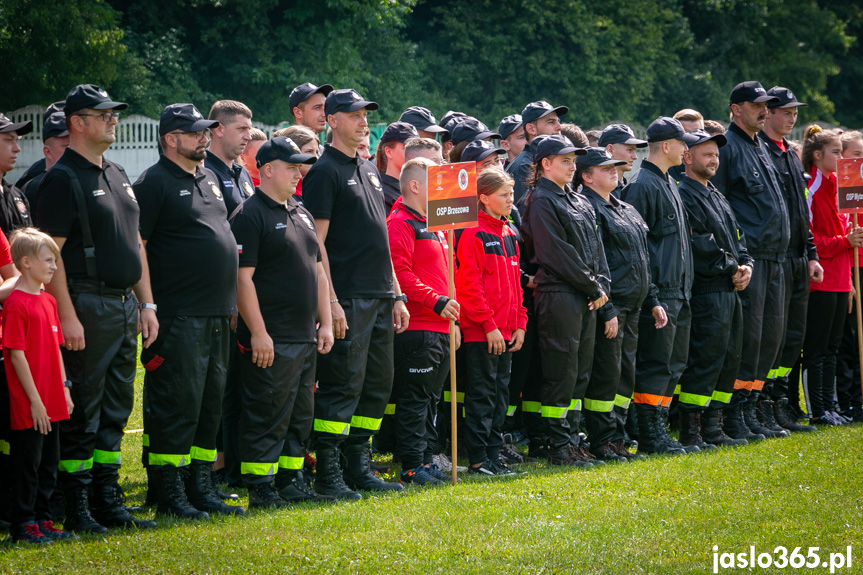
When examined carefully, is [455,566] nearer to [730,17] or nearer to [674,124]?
[674,124]

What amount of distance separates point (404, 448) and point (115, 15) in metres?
20.4

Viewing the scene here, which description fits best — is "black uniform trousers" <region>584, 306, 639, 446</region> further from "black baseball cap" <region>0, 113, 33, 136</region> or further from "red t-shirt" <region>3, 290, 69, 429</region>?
"black baseball cap" <region>0, 113, 33, 136</region>

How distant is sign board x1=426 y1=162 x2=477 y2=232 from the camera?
8.28m

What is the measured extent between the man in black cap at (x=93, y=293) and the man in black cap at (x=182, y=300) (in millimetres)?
153

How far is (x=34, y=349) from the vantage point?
6633 millimetres

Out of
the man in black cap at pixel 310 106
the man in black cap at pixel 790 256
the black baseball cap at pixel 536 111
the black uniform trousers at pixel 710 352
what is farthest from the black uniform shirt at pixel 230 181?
the man in black cap at pixel 790 256

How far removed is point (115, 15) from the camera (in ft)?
86.2

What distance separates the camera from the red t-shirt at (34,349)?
21.6 ft

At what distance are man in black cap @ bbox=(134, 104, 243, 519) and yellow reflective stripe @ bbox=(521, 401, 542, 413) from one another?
11.1ft

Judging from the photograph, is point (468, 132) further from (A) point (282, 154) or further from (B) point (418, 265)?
(A) point (282, 154)

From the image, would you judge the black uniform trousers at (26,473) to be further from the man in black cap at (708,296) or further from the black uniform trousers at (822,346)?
the black uniform trousers at (822,346)

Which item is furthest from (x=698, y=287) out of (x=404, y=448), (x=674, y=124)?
(x=404, y=448)

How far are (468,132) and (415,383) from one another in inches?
112

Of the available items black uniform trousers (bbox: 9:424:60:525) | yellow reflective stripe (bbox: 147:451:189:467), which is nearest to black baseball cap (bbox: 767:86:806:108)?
yellow reflective stripe (bbox: 147:451:189:467)
